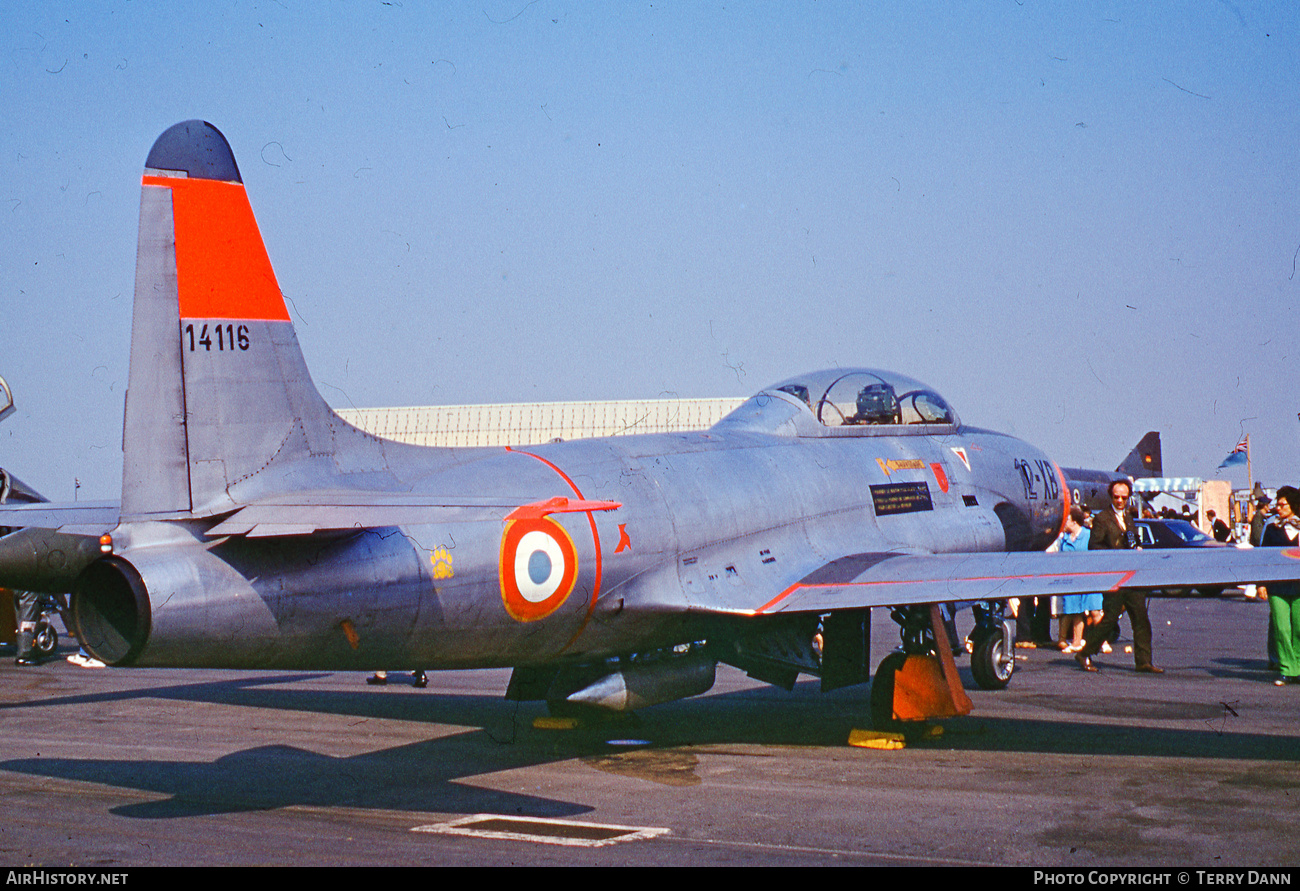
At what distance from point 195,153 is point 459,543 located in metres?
3.42

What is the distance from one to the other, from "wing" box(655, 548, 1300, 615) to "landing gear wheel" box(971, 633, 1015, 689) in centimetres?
347

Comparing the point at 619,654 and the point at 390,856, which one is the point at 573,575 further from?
the point at 390,856

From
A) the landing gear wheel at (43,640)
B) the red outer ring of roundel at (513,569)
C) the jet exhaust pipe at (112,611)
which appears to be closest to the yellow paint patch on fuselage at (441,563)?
the red outer ring of roundel at (513,569)

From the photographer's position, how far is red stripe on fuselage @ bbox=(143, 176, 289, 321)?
28.0 ft

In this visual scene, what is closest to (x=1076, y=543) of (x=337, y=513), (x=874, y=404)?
(x=874, y=404)

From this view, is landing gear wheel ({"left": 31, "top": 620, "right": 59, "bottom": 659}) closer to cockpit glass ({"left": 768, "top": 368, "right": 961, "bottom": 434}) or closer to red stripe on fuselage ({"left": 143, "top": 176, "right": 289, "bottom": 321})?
cockpit glass ({"left": 768, "top": 368, "right": 961, "bottom": 434})

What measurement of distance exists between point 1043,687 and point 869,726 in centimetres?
386

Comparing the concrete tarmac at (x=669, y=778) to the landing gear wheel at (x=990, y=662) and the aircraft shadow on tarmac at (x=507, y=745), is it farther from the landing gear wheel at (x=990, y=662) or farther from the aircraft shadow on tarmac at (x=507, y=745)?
the landing gear wheel at (x=990, y=662)

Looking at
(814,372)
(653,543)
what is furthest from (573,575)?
(814,372)

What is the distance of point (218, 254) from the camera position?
8664 millimetres

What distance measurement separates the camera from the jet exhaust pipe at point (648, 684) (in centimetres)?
1062

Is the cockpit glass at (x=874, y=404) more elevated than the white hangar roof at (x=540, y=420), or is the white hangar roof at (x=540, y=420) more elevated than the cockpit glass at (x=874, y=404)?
the cockpit glass at (x=874, y=404)

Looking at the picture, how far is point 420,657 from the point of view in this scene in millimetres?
8844

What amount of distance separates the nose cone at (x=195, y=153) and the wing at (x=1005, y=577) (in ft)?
17.3
